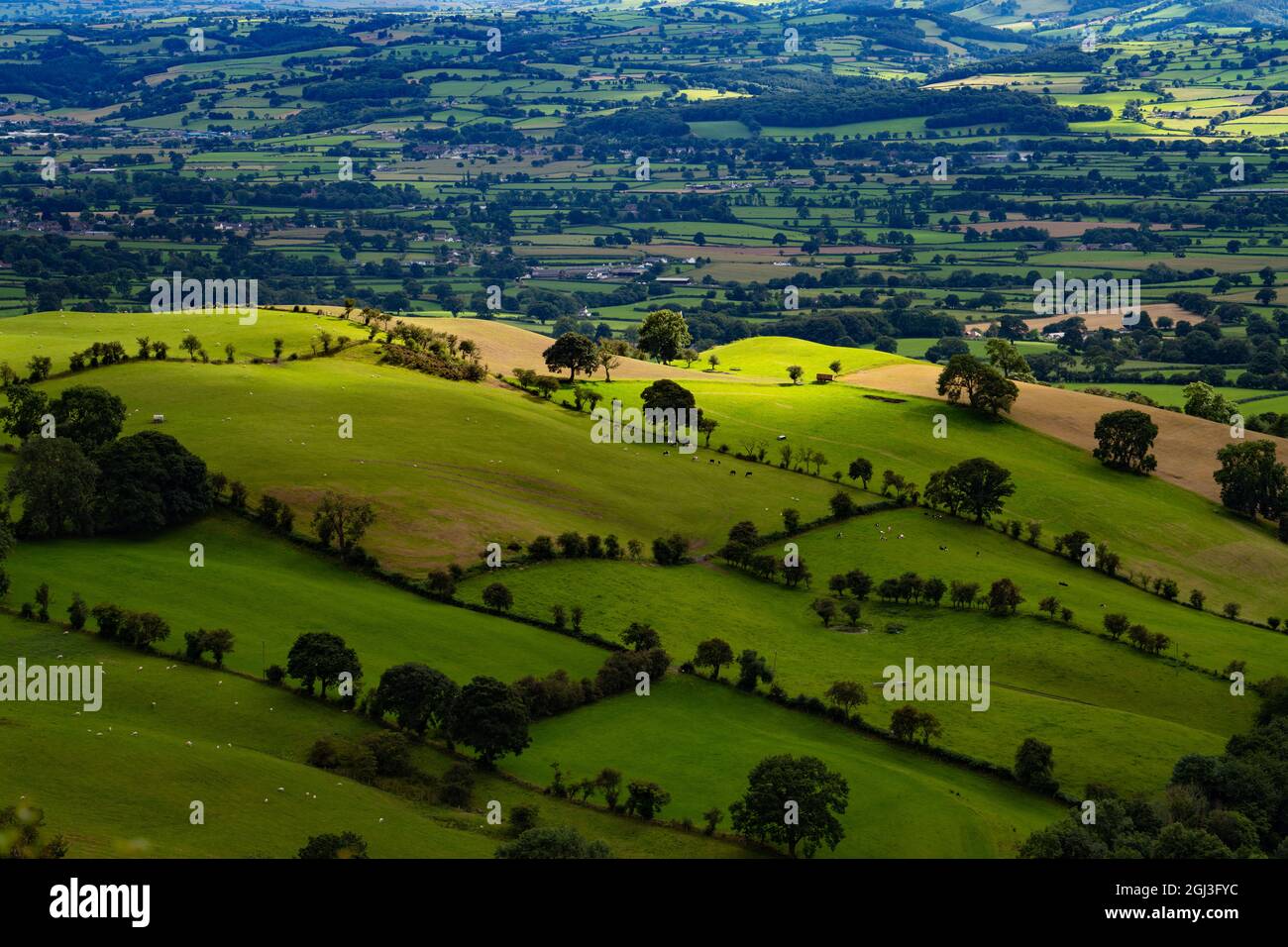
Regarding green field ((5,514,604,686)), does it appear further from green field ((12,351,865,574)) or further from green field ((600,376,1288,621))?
green field ((600,376,1288,621))

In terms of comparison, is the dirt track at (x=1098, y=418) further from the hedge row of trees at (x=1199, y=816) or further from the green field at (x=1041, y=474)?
the hedge row of trees at (x=1199, y=816)

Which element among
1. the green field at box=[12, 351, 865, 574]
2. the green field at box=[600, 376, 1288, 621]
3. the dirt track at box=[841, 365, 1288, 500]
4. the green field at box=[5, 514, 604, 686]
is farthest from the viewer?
the dirt track at box=[841, 365, 1288, 500]

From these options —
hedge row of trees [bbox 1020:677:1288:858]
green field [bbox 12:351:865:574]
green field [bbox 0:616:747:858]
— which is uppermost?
green field [bbox 12:351:865:574]

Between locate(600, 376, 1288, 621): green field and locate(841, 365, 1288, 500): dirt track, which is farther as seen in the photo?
locate(841, 365, 1288, 500): dirt track

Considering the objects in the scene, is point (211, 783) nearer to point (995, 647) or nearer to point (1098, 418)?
point (995, 647)

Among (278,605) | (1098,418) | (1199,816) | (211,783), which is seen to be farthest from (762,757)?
(1098,418)

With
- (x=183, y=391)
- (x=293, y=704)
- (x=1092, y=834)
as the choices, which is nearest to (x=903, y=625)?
(x=1092, y=834)

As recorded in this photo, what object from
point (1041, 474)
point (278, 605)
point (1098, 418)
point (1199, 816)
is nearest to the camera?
point (1199, 816)

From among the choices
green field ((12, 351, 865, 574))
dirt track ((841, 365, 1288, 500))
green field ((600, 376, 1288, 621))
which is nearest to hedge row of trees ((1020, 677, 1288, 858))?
green field ((600, 376, 1288, 621))
